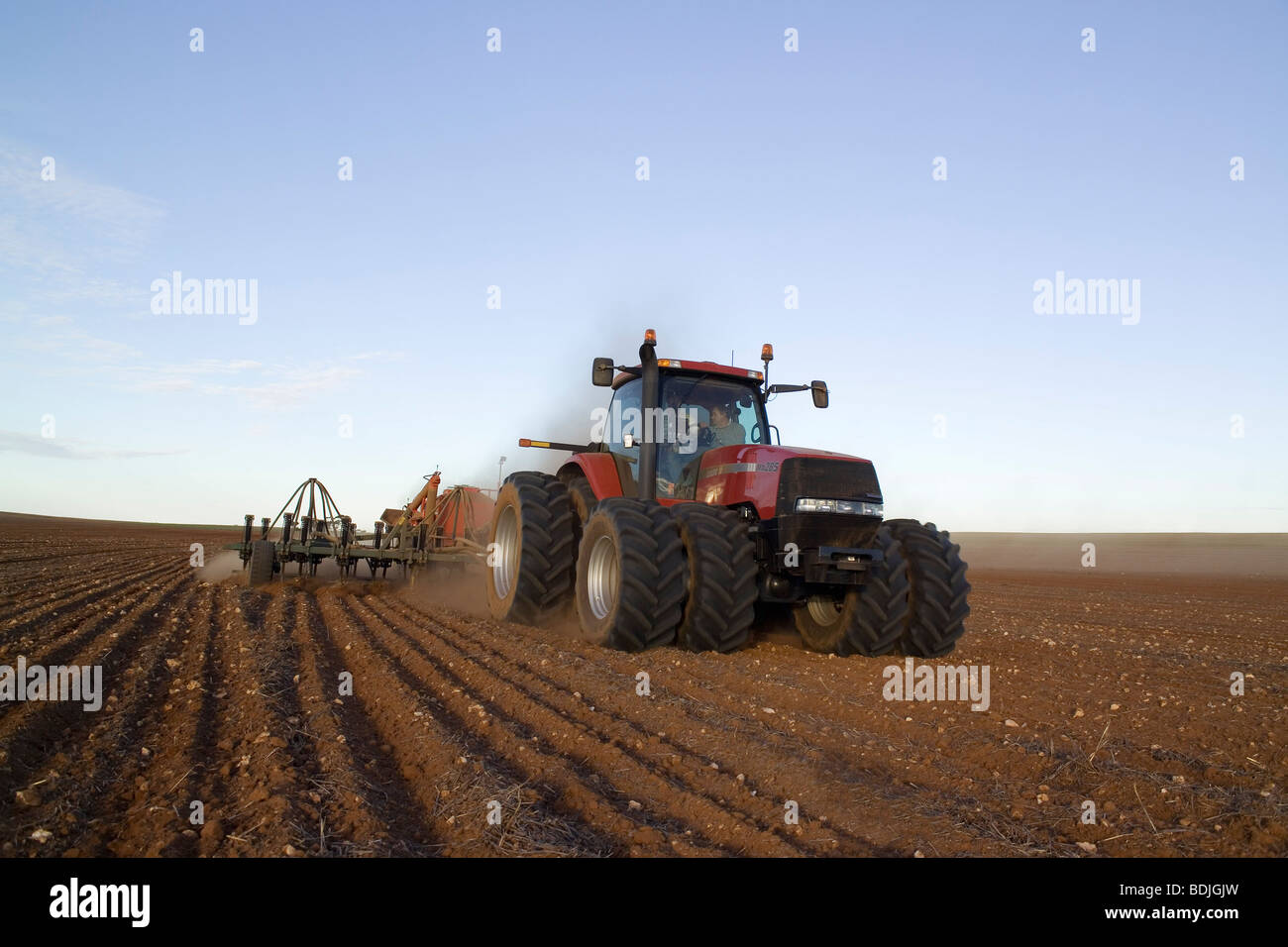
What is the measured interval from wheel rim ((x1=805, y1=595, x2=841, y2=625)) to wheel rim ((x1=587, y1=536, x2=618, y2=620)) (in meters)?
1.74

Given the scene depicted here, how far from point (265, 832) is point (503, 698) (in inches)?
88.5

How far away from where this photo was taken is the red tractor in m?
6.45

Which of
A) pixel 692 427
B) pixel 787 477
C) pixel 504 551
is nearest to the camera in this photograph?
pixel 787 477

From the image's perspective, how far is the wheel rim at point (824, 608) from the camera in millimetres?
7254

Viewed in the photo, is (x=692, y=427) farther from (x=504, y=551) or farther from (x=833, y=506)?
(x=504, y=551)

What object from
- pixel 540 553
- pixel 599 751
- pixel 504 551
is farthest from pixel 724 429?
pixel 599 751

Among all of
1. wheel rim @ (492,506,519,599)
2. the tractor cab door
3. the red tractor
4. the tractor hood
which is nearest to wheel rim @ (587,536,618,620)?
the red tractor

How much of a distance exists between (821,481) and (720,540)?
0.93 meters

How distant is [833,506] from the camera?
650 centimetres

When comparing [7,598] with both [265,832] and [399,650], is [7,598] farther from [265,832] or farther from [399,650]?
[265,832]

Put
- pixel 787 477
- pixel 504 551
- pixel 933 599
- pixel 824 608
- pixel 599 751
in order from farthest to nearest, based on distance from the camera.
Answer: pixel 504 551
pixel 824 608
pixel 933 599
pixel 787 477
pixel 599 751

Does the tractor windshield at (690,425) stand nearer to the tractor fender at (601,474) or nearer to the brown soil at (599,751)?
the tractor fender at (601,474)

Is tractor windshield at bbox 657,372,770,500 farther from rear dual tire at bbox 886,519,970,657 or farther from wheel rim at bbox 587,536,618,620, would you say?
rear dual tire at bbox 886,519,970,657
